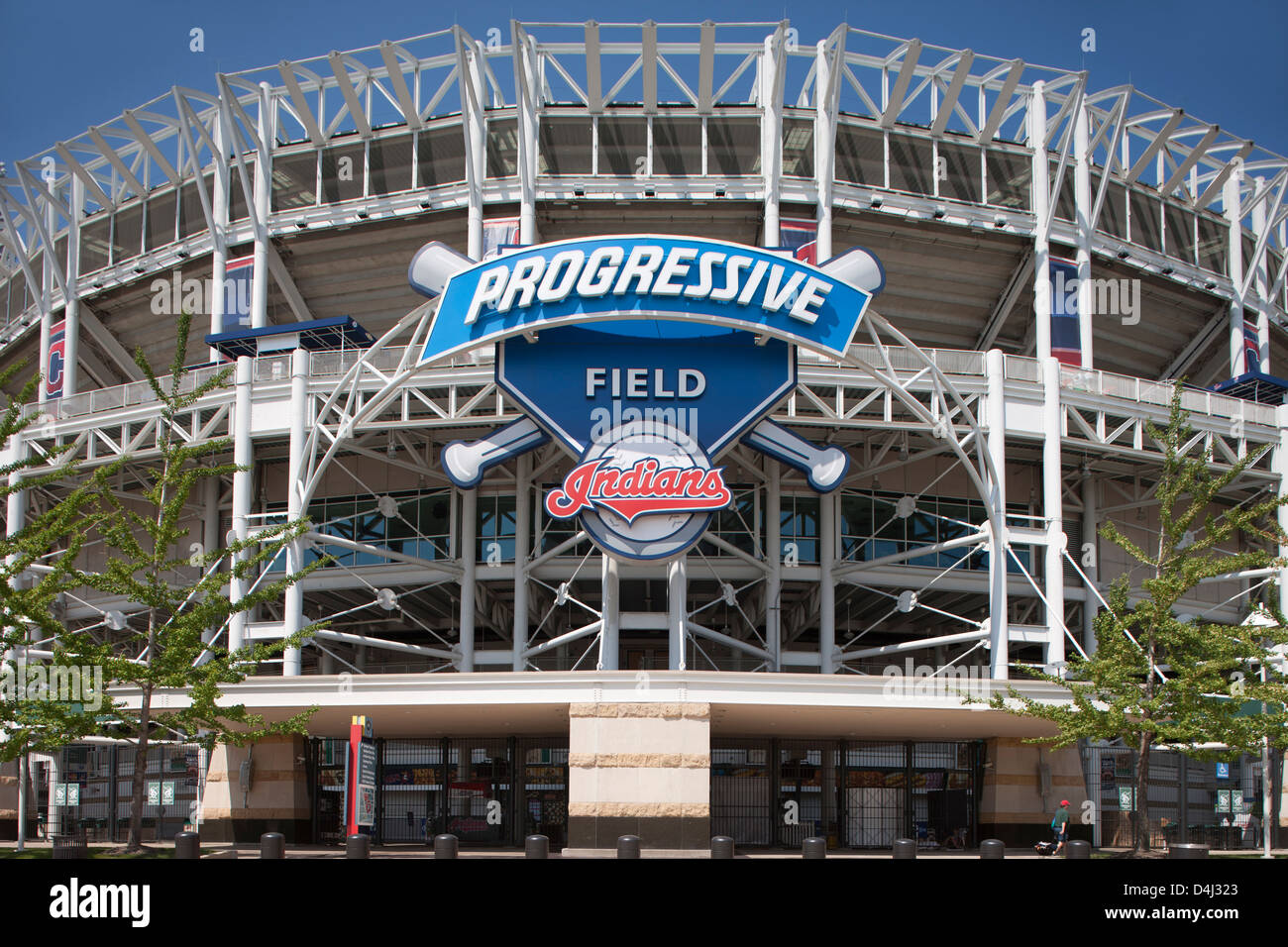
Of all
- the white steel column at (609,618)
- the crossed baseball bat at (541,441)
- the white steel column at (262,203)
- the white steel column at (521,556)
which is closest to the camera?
the crossed baseball bat at (541,441)

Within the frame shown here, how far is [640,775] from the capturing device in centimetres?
2641

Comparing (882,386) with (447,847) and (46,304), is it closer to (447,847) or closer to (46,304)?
(447,847)

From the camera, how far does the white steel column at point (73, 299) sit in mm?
43969

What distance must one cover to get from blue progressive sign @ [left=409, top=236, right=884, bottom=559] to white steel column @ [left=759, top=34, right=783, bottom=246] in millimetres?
6467

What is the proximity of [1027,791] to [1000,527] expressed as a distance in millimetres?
6830

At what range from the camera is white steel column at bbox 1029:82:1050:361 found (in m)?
40.1

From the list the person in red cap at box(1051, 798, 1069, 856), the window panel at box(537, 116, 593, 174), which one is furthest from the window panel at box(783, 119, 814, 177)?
the person in red cap at box(1051, 798, 1069, 856)

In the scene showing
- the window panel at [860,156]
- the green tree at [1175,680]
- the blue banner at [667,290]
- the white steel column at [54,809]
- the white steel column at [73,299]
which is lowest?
the white steel column at [54,809]

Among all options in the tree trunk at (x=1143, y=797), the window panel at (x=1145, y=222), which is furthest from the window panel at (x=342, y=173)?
the tree trunk at (x=1143, y=797)

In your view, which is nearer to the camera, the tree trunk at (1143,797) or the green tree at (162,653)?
the green tree at (162,653)

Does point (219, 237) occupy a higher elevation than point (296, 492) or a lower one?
higher

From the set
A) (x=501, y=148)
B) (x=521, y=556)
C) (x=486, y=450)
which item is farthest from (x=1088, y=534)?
(x=501, y=148)

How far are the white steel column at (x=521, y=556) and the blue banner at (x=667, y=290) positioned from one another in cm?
660

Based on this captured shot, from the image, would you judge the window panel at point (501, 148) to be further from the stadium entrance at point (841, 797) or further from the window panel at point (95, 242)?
the stadium entrance at point (841, 797)
